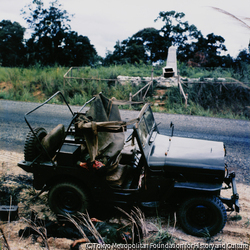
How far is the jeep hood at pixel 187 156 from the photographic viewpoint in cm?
345

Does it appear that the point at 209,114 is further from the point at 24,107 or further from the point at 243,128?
the point at 24,107

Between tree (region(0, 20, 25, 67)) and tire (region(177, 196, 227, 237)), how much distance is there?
23363 mm

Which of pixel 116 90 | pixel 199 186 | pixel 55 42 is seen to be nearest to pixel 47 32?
pixel 55 42

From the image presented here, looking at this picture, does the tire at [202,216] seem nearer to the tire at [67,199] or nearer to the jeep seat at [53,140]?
the tire at [67,199]

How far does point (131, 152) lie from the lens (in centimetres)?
Answer: 414

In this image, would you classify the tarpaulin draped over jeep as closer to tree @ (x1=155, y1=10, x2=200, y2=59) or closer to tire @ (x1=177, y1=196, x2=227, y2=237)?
tire @ (x1=177, y1=196, x2=227, y2=237)

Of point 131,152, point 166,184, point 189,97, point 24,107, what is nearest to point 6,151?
point 131,152

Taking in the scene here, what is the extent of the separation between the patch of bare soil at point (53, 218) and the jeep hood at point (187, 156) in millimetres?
746

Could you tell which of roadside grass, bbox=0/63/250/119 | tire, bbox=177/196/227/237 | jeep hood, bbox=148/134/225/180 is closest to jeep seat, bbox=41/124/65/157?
jeep hood, bbox=148/134/225/180

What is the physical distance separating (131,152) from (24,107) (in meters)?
9.23

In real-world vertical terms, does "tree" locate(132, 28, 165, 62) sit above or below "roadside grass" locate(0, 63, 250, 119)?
above

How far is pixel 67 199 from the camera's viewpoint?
3.94 m

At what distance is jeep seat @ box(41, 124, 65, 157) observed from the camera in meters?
3.97

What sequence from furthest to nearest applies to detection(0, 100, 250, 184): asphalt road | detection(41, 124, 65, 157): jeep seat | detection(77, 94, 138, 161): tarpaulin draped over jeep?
detection(0, 100, 250, 184): asphalt road
detection(41, 124, 65, 157): jeep seat
detection(77, 94, 138, 161): tarpaulin draped over jeep
